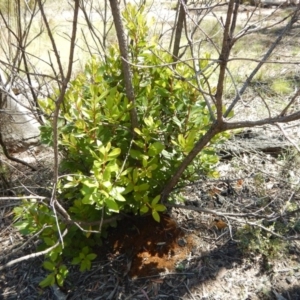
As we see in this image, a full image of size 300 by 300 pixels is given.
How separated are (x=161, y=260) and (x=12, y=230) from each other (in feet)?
3.78

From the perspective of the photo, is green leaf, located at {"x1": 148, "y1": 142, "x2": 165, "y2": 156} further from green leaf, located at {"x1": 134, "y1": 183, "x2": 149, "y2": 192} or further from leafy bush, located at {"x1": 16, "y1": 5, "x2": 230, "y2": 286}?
green leaf, located at {"x1": 134, "y1": 183, "x2": 149, "y2": 192}

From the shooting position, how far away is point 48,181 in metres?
3.22

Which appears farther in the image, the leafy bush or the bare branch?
the leafy bush

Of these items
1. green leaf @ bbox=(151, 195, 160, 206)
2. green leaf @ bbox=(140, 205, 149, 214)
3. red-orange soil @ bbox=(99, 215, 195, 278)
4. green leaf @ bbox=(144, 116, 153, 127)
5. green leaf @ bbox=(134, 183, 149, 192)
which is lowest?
red-orange soil @ bbox=(99, 215, 195, 278)

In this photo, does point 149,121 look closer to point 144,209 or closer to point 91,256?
point 144,209

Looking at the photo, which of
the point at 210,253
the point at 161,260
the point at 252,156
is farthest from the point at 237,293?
the point at 252,156

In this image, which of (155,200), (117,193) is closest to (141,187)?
(155,200)

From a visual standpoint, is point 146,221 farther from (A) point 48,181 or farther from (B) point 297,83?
(B) point 297,83

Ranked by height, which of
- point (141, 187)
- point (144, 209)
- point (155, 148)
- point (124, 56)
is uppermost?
point (124, 56)

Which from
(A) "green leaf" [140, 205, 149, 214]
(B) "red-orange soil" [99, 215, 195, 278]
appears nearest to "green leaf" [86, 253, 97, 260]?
(B) "red-orange soil" [99, 215, 195, 278]

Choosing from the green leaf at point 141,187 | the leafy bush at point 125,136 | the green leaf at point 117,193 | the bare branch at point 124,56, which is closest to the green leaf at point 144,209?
the leafy bush at point 125,136

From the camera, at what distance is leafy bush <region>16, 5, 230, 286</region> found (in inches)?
80.5

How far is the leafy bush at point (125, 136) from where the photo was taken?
2045mm

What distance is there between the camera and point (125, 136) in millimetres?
2213
